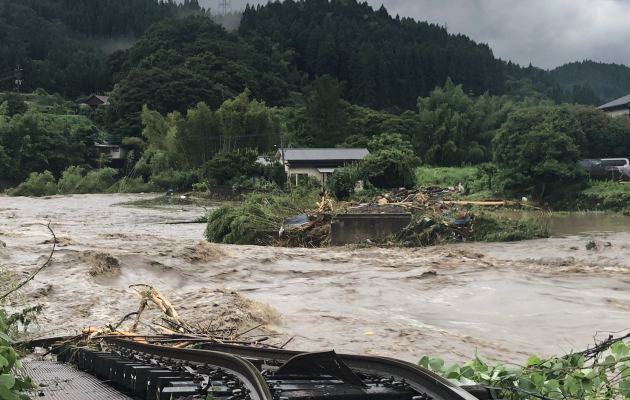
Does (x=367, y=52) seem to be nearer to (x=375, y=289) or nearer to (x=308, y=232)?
(x=308, y=232)

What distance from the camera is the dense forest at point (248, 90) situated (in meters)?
65.7

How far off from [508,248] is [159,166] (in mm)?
53582

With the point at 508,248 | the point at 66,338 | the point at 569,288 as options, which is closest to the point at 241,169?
the point at 508,248

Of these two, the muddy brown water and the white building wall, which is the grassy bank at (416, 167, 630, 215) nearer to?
the muddy brown water

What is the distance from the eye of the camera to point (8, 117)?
73.4 meters

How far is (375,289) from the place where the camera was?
1184cm

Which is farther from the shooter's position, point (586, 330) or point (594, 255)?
point (594, 255)

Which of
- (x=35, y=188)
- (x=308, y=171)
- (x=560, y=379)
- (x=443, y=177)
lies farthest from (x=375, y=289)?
(x=35, y=188)

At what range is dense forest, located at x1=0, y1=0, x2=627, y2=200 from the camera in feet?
216

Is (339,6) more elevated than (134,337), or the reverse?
(339,6)

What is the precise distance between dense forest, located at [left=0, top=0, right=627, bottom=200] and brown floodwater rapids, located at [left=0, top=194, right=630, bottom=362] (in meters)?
18.6

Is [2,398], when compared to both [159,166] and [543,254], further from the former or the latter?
[159,166]

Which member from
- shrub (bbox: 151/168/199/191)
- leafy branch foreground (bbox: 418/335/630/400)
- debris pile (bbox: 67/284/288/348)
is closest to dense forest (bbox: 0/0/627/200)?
shrub (bbox: 151/168/199/191)

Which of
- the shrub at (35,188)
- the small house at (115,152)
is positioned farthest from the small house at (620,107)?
the small house at (115,152)
